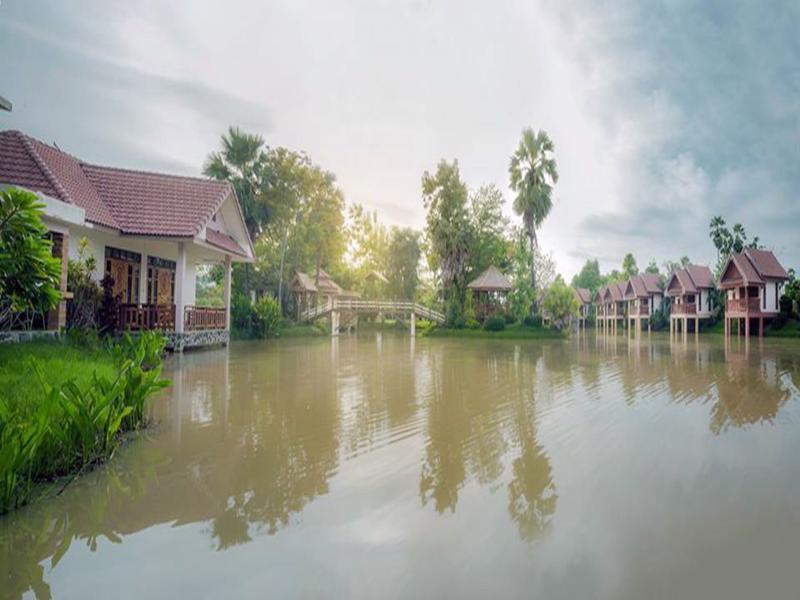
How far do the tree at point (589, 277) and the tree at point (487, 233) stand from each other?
47908 millimetres

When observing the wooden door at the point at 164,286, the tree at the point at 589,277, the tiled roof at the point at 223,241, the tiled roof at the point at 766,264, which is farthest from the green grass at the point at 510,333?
→ the tree at the point at 589,277

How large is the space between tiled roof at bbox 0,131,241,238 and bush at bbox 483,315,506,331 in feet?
56.1

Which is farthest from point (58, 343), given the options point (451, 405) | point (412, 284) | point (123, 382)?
point (412, 284)

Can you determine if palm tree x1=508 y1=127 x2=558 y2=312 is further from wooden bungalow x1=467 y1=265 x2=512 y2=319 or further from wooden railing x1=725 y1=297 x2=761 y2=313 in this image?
wooden railing x1=725 y1=297 x2=761 y2=313

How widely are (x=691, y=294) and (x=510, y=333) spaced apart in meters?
20.8

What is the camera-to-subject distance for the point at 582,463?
4.34 metres

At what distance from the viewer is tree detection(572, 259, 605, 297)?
76.2 meters

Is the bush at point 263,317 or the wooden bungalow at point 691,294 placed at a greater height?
the wooden bungalow at point 691,294

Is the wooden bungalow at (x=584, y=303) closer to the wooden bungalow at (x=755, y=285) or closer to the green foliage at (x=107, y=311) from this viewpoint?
the wooden bungalow at (x=755, y=285)

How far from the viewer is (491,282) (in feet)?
98.7

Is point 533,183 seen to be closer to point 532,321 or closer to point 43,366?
point 532,321

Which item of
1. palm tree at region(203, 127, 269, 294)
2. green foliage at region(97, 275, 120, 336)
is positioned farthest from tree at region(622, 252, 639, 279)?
green foliage at region(97, 275, 120, 336)

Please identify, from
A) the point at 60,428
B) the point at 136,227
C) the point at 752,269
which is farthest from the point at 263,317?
the point at 752,269

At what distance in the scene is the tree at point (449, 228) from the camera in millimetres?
31125
